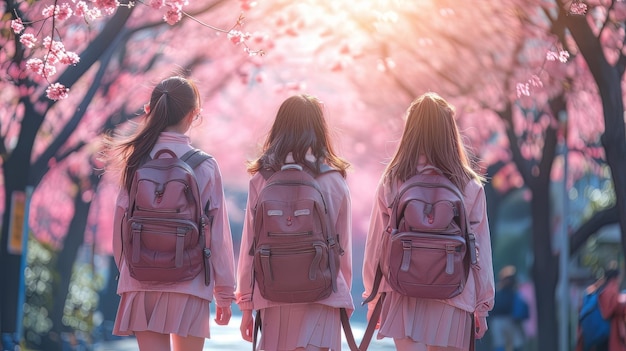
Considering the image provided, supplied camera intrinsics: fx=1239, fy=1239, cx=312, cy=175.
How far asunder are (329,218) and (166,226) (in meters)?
0.84

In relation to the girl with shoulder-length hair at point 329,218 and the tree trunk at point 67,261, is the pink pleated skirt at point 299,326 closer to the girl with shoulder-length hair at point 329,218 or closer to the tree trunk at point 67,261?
the girl with shoulder-length hair at point 329,218

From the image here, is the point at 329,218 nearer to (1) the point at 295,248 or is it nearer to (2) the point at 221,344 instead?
(1) the point at 295,248

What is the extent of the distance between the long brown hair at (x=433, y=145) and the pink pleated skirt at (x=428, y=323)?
2.11 feet

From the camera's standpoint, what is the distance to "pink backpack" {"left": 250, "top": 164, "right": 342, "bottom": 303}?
20.4 feet

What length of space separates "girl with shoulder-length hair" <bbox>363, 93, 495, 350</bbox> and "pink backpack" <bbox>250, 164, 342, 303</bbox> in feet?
1.10

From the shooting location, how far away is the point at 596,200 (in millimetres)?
22391

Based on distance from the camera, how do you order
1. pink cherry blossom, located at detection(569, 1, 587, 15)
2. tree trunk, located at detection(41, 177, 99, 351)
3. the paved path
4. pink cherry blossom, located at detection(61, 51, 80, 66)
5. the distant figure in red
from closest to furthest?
pink cherry blossom, located at detection(569, 1, 587, 15) < pink cherry blossom, located at detection(61, 51, 80, 66) < the distant figure in red < tree trunk, located at detection(41, 177, 99, 351) < the paved path

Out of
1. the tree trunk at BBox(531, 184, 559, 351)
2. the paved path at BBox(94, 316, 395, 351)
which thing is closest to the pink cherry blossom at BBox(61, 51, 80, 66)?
the tree trunk at BBox(531, 184, 559, 351)

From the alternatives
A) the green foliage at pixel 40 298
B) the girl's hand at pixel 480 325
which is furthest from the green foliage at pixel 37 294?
the girl's hand at pixel 480 325

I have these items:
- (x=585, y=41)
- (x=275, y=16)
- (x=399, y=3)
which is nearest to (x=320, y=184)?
(x=585, y=41)

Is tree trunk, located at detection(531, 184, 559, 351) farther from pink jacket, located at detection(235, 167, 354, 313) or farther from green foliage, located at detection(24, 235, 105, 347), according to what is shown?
pink jacket, located at detection(235, 167, 354, 313)

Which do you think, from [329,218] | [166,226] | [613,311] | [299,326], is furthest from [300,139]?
[613,311]

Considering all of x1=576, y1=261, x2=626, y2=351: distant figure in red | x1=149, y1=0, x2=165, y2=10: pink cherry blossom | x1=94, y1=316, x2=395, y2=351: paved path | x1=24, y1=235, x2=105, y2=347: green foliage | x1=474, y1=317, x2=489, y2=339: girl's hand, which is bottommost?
x1=94, y1=316, x2=395, y2=351: paved path

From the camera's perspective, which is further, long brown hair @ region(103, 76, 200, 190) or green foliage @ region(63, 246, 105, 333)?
green foliage @ region(63, 246, 105, 333)
